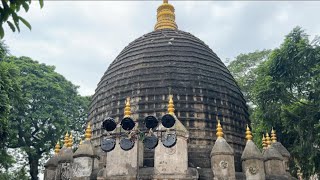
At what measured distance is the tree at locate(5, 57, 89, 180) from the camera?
905 inches

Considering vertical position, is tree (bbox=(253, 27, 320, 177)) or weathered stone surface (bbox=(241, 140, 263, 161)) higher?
tree (bbox=(253, 27, 320, 177))

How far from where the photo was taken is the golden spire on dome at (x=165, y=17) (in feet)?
66.3

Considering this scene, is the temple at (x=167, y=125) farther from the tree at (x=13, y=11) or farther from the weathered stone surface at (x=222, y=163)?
the tree at (x=13, y=11)

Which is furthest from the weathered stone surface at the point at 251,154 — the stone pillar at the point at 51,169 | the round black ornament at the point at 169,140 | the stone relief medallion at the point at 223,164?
the stone pillar at the point at 51,169

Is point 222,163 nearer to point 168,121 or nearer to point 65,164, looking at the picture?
point 168,121

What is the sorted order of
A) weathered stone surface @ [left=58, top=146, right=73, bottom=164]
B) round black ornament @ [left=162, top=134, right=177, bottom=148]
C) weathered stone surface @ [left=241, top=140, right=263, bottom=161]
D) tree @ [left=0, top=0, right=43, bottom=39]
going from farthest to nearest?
weathered stone surface @ [left=58, top=146, right=73, bottom=164] → weathered stone surface @ [left=241, top=140, right=263, bottom=161] → round black ornament @ [left=162, top=134, right=177, bottom=148] → tree @ [left=0, top=0, right=43, bottom=39]

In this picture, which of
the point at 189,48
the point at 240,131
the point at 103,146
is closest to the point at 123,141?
the point at 103,146

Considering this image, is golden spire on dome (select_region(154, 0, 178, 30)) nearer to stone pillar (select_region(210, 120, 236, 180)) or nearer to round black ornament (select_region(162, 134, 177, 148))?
stone pillar (select_region(210, 120, 236, 180))

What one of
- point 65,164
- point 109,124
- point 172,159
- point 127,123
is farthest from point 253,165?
point 65,164

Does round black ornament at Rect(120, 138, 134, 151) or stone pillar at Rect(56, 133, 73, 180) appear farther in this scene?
stone pillar at Rect(56, 133, 73, 180)

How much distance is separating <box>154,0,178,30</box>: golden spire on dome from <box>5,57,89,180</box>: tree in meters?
9.52

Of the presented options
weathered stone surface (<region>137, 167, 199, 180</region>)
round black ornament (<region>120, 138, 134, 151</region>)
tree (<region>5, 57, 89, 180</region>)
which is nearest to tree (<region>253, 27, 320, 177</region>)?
weathered stone surface (<region>137, 167, 199, 180</region>)

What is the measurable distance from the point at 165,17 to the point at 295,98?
8.70 metres

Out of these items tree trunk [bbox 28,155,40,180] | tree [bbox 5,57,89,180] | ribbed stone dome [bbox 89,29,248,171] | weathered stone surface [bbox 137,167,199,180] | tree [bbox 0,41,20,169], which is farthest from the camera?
tree trunk [bbox 28,155,40,180]
